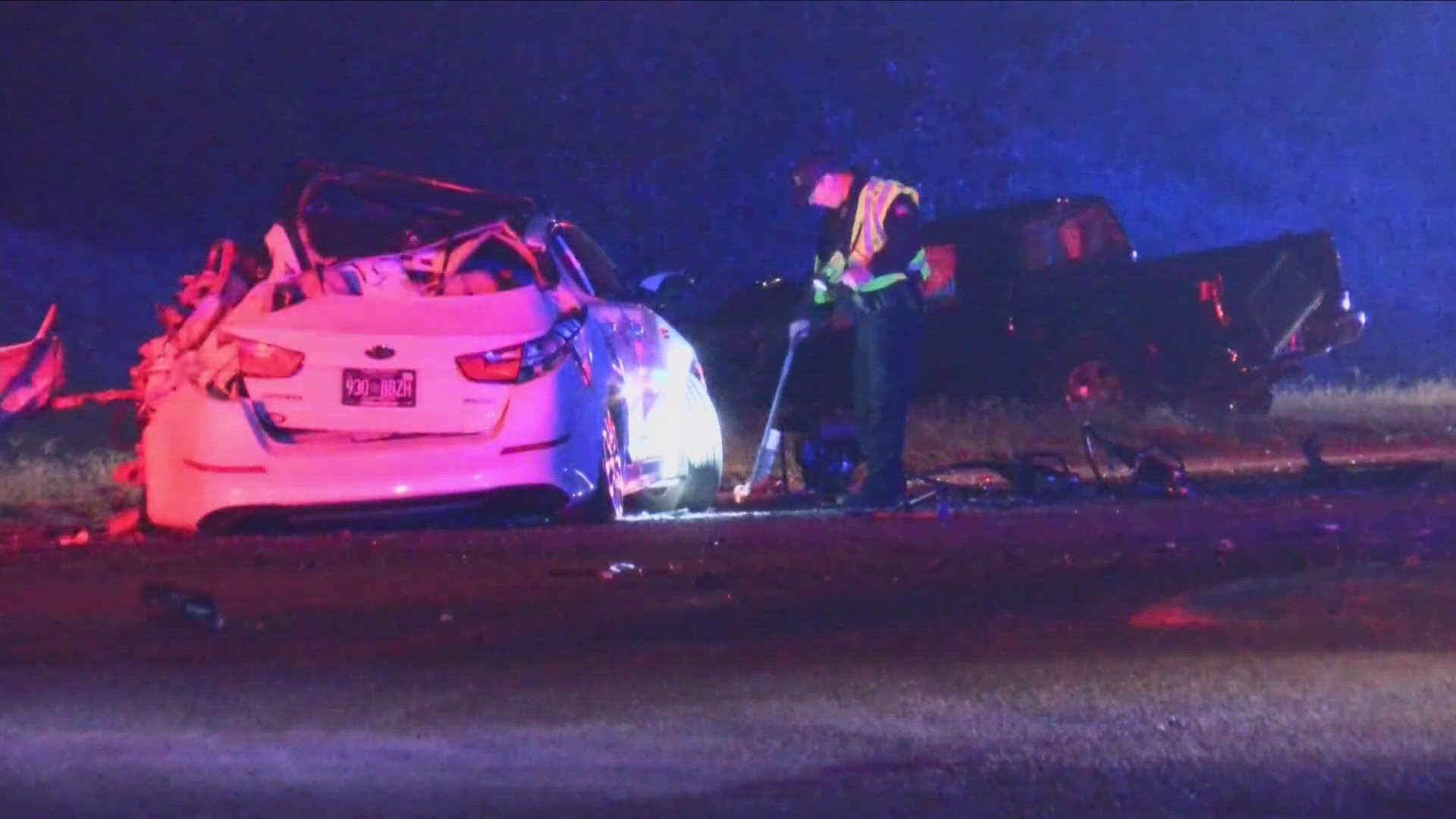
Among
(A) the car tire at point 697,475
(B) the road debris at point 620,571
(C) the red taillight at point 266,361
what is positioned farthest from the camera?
(A) the car tire at point 697,475

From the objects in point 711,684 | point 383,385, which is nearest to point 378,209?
point 383,385

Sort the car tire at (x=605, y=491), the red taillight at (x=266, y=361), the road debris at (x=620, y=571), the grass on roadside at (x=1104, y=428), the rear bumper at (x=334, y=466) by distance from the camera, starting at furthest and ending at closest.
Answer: the grass on roadside at (x=1104, y=428) < the car tire at (x=605, y=491) < the red taillight at (x=266, y=361) < the rear bumper at (x=334, y=466) < the road debris at (x=620, y=571)

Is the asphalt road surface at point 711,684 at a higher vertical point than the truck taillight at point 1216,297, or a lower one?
lower

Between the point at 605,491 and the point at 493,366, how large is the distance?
0.82 m

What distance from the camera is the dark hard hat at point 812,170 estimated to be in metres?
9.68

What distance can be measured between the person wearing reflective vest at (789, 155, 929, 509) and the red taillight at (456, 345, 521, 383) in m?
2.50

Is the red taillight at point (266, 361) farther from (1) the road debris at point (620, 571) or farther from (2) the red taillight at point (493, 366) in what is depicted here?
(1) the road debris at point (620, 571)

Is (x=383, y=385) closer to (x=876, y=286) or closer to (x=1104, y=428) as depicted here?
(x=876, y=286)

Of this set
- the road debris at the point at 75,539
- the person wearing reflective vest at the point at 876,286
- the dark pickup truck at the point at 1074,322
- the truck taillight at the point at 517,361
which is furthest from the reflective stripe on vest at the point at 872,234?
the dark pickup truck at the point at 1074,322

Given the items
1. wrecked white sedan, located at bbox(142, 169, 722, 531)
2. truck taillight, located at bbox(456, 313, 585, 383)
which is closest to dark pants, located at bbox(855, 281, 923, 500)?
wrecked white sedan, located at bbox(142, 169, 722, 531)

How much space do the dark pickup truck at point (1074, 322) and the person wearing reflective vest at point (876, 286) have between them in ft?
15.6

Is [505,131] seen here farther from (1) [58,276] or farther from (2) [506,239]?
→ (2) [506,239]

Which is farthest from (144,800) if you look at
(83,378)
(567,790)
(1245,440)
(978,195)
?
(978,195)

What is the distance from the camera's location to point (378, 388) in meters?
7.53
